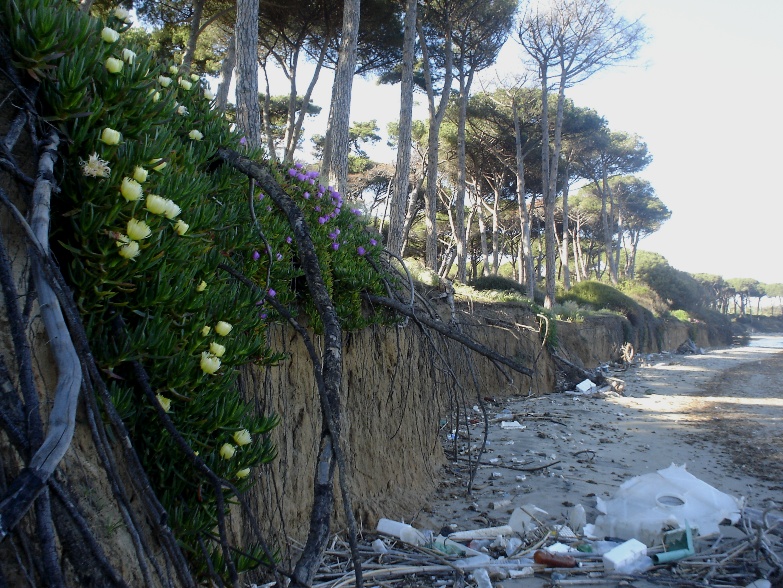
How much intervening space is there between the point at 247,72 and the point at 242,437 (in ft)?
26.0

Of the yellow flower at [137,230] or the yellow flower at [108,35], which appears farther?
the yellow flower at [108,35]

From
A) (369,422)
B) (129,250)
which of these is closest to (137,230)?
(129,250)

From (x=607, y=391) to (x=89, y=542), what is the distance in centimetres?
1376

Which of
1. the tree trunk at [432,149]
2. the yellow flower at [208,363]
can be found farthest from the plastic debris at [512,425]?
the tree trunk at [432,149]

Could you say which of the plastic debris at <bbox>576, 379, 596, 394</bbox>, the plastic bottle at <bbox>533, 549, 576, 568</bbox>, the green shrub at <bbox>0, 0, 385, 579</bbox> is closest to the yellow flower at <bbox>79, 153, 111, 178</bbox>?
the green shrub at <bbox>0, 0, 385, 579</bbox>

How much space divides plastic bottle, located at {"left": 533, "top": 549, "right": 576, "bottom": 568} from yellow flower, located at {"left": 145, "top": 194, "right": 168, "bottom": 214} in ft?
11.2

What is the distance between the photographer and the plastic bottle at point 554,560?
13.0 feet

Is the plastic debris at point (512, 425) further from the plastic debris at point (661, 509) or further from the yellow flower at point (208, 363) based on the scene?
the yellow flower at point (208, 363)

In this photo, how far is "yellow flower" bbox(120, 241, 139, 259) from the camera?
5.87 feet

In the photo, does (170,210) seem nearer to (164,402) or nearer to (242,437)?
(164,402)

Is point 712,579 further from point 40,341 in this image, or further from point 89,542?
point 40,341

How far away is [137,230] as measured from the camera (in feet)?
5.91

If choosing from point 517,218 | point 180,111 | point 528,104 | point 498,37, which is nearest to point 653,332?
point 517,218

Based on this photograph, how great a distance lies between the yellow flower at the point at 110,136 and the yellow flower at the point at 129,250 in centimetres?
34
